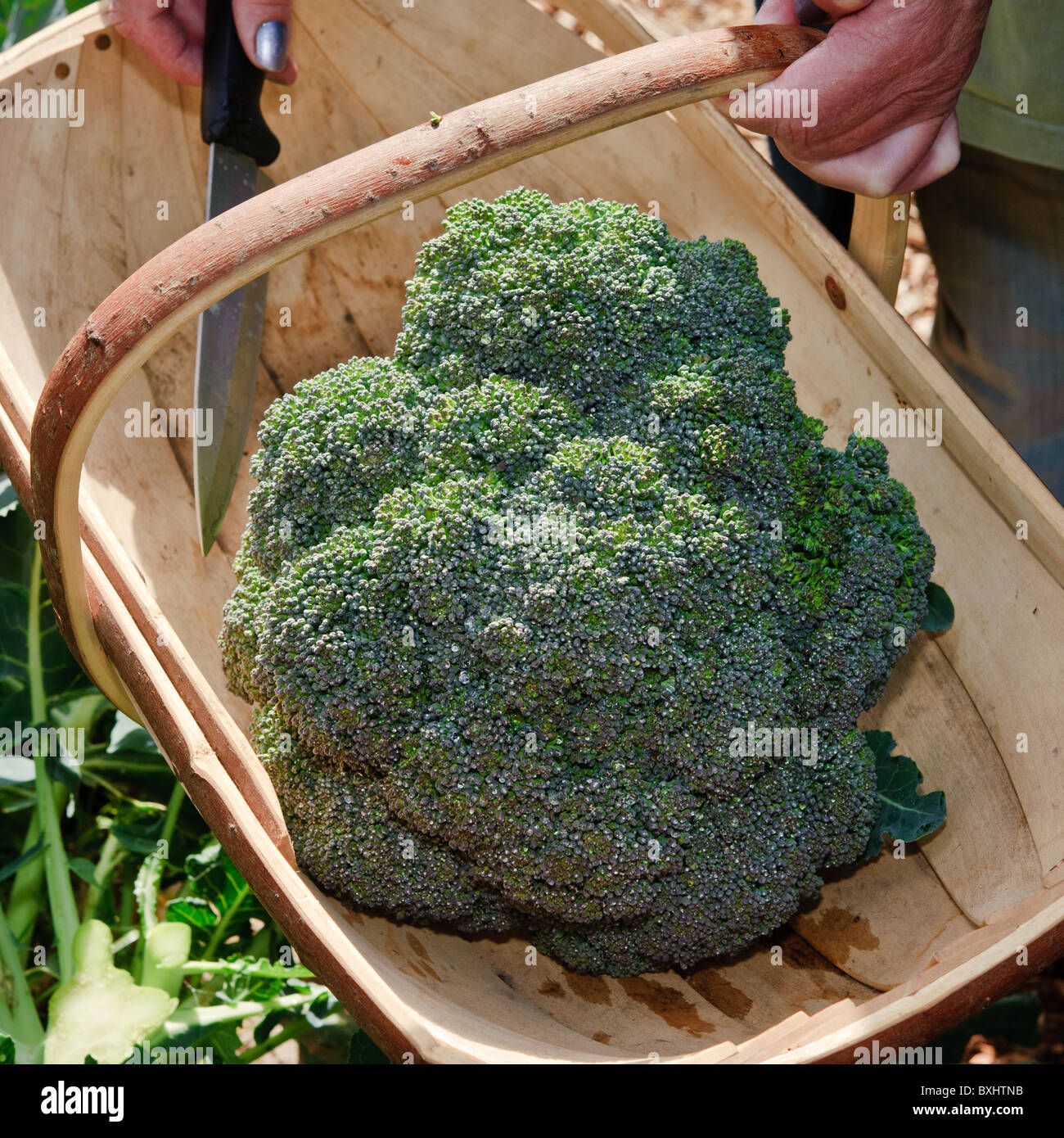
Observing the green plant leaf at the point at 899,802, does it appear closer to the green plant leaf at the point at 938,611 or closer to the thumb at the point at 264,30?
the green plant leaf at the point at 938,611

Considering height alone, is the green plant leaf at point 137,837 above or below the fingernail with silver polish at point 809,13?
below

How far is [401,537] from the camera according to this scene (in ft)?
3.93

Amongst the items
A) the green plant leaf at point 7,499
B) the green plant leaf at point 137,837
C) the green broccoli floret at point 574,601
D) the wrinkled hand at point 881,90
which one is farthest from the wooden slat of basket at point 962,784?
the green plant leaf at point 7,499

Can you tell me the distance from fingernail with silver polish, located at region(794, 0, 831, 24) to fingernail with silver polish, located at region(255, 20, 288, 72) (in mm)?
704

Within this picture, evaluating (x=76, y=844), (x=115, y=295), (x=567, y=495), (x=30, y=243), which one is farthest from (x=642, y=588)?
(x=76, y=844)

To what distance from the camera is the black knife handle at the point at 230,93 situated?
1452 mm

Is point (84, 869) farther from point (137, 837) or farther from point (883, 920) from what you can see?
point (883, 920)

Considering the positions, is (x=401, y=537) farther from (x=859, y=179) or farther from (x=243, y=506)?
(x=859, y=179)

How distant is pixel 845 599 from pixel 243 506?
37.3 inches

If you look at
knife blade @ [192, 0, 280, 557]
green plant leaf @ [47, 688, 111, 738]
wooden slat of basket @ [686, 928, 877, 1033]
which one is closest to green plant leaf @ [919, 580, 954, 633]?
wooden slat of basket @ [686, 928, 877, 1033]

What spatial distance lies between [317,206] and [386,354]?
26.7 inches

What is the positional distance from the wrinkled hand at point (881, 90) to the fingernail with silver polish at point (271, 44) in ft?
2.16

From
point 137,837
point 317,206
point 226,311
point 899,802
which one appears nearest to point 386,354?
point 226,311

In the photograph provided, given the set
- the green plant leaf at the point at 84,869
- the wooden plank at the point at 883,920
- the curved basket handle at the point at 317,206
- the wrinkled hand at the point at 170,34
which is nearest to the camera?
the curved basket handle at the point at 317,206
